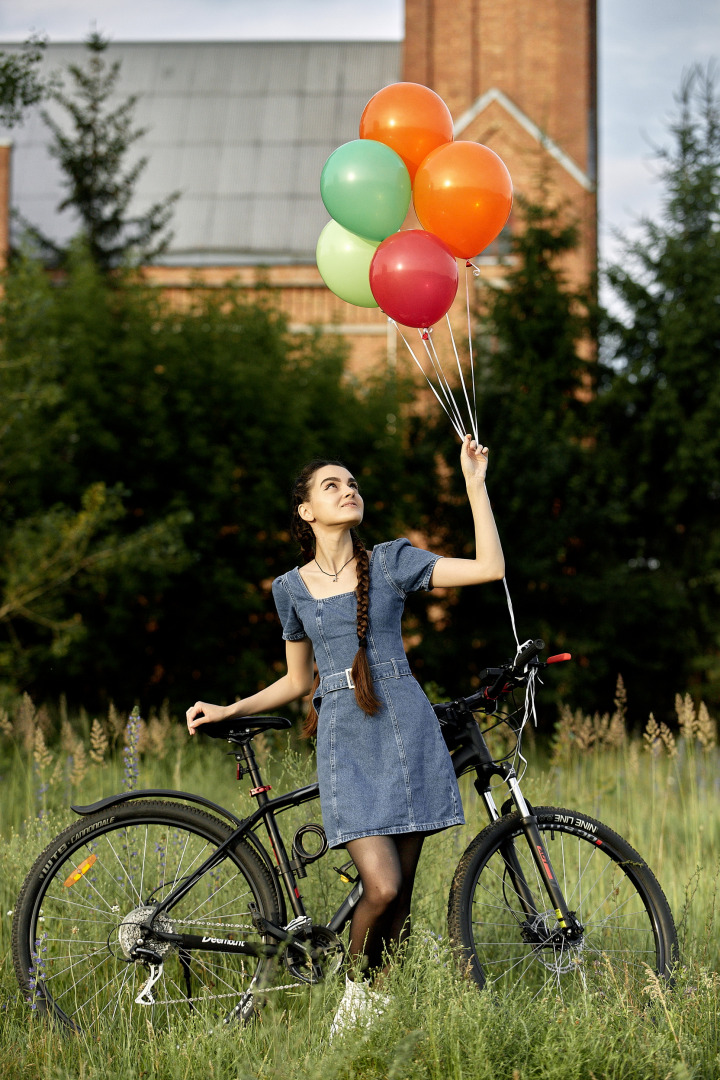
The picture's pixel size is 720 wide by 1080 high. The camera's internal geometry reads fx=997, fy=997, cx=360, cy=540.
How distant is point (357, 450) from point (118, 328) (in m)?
3.50

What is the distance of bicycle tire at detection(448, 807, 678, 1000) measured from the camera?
295 cm

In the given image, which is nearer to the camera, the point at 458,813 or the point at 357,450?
the point at 458,813

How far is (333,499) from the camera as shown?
3.14 meters

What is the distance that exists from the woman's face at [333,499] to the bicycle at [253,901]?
0.66 metres

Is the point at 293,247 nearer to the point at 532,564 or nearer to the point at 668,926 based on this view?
the point at 532,564

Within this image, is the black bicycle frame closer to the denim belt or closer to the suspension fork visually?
the suspension fork

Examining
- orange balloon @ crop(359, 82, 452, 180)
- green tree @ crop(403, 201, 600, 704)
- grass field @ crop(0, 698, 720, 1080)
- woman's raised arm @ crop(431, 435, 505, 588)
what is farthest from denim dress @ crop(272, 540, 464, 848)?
green tree @ crop(403, 201, 600, 704)

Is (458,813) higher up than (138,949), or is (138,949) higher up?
(458,813)

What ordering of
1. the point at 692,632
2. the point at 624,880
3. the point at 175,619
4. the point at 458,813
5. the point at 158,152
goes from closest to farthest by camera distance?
the point at 458,813 → the point at 624,880 → the point at 175,619 → the point at 692,632 → the point at 158,152

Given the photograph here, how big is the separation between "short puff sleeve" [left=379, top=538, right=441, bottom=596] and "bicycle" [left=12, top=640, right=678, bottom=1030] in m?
0.36

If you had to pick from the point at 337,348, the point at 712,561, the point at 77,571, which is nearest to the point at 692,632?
the point at 712,561

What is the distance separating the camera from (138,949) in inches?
121

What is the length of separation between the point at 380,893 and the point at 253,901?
1.78 ft

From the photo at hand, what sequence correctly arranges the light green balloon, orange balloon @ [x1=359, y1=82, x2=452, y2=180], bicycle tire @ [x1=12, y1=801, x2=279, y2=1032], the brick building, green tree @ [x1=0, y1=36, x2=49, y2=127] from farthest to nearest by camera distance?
the brick building < green tree @ [x1=0, y1=36, x2=49, y2=127] < the light green balloon < orange balloon @ [x1=359, y1=82, x2=452, y2=180] < bicycle tire @ [x1=12, y1=801, x2=279, y2=1032]
